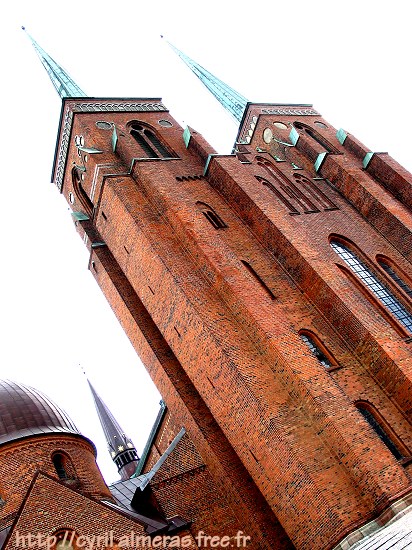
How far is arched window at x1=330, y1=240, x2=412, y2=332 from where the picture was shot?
20906 mm

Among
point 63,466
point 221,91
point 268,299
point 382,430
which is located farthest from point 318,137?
point 63,466

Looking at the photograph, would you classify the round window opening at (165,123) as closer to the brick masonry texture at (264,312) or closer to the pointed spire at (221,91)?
the brick masonry texture at (264,312)

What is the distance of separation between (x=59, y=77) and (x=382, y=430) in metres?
24.8

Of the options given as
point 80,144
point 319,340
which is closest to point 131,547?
point 319,340

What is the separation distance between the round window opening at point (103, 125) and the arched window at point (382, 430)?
16.7 metres

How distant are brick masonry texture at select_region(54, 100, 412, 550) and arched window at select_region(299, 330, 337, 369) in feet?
0.44

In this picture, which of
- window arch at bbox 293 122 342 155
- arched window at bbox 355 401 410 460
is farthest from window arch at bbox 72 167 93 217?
arched window at bbox 355 401 410 460

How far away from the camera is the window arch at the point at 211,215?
21.4m

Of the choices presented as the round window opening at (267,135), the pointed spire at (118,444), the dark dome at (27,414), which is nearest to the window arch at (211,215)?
the dark dome at (27,414)

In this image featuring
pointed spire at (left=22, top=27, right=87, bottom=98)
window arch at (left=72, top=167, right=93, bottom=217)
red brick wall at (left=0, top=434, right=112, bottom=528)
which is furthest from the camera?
pointed spire at (left=22, top=27, right=87, bottom=98)

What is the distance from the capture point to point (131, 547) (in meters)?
15.5

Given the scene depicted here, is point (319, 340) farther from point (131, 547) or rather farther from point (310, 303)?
point (131, 547)

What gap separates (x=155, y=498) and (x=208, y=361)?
14.5ft

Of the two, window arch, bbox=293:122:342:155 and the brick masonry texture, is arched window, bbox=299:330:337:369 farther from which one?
window arch, bbox=293:122:342:155
